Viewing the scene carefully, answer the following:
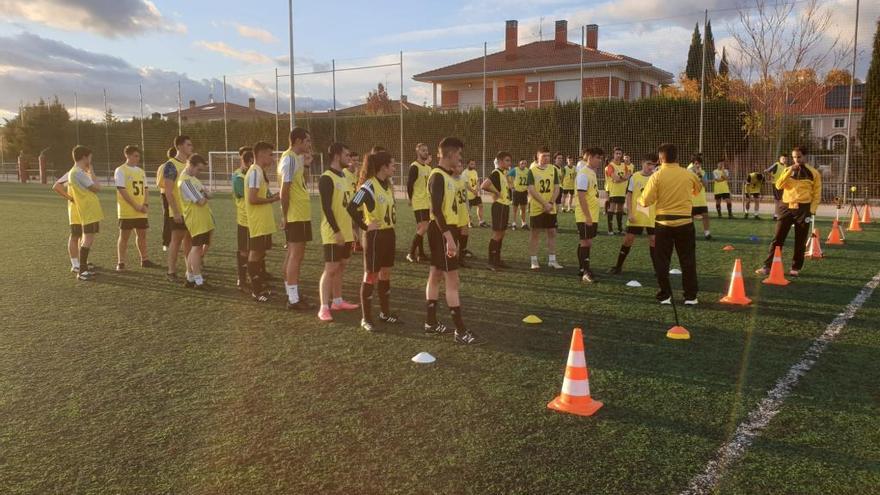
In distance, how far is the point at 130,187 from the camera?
9.66 m

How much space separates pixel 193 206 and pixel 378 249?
3521 millimetres

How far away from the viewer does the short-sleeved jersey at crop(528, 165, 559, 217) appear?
9.67 m

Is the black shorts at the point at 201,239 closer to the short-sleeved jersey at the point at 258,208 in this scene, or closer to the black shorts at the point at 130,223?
the short-sleeved jersey at the point at 258,208

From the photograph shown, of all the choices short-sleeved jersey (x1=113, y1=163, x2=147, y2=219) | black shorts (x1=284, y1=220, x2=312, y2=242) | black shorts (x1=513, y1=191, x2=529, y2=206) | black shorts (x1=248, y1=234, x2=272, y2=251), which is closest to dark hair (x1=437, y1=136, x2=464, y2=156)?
black shorts (x1=284, y1=220, x2=312, y2=242)

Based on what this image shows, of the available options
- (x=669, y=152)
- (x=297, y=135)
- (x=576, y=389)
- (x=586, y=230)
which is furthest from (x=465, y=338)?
(x=586, y=230)

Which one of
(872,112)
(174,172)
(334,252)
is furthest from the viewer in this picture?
(872,112)

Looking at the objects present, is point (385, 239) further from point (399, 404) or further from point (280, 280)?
point (280, 280)

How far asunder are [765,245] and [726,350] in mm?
8231

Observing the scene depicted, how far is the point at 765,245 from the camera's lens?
1261 cm

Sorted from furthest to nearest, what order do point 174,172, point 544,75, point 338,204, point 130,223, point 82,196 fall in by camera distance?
point 544,75, point 130,223, point 82,196, point 174,172, point 338,204

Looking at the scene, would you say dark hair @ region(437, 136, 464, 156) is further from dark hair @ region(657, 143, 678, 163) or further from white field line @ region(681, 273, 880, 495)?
white field line @ region(681, 273, 880, 495)

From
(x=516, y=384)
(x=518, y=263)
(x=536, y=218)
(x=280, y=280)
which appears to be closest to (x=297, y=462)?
(x=516, y=384)

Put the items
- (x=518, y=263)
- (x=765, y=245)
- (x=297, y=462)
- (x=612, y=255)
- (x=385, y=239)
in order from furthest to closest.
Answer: (x=765, y=245) < (x=612, y=255) < (x=518, y=263) < (x=385, y=239) < (x=297, y=462)

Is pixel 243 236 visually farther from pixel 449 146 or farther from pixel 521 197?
pixel 521 197
